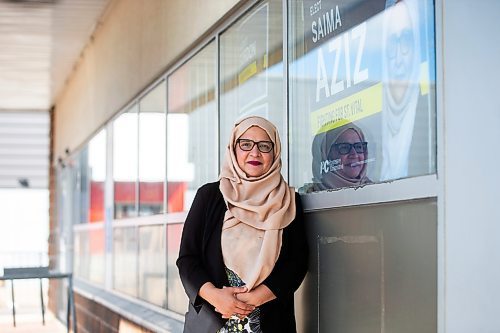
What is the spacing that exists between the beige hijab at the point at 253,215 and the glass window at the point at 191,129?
1921 mm

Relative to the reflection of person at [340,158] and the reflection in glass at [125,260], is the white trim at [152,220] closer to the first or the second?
the reflection in glass at [125,260]

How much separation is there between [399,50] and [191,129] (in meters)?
3.09

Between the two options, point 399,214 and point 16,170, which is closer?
point 399,214

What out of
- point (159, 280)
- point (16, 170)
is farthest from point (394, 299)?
point (16, 170)

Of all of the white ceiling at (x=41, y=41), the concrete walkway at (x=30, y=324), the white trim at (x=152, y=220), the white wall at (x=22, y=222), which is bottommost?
the concrete walkway at (x=30, y=324)

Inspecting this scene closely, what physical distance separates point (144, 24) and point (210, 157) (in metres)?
2.00

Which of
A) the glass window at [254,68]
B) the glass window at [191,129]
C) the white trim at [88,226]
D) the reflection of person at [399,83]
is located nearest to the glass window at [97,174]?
the white trim at [88,226]

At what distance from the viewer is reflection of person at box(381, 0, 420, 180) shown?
2674 mm

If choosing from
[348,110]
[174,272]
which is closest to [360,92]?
[348,110]

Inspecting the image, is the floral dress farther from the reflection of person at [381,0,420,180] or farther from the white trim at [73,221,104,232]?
the white trim at [73,221,104,232]

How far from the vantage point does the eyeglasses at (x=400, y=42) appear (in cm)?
272

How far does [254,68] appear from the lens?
14.6 ft

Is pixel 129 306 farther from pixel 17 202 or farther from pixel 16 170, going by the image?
pixel 17 202

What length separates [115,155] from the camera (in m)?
8.80
